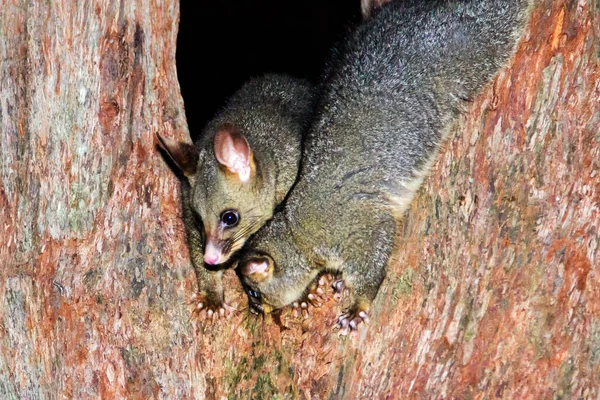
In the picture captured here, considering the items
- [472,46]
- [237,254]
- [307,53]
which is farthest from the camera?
[307,53]

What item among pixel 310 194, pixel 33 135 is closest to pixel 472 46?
pixel 310 194

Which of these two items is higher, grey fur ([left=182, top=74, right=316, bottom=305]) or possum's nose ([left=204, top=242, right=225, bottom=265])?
grey fur ([left=182, top=74, right=316, bottom=305])

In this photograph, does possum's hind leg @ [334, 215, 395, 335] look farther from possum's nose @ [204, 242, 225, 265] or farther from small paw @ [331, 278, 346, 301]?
possum's nose @ [204, 242, 225, 265]

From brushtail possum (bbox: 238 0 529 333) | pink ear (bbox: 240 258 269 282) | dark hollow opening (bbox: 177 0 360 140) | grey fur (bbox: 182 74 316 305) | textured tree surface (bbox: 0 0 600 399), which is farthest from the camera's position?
dark hollow opening (bbox: 177 0 360 140)

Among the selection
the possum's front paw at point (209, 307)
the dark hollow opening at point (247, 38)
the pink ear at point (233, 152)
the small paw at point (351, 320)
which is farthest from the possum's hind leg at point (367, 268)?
the dark hollow opening at point (247, 38)

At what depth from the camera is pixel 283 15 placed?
31.6ft

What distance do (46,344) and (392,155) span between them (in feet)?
6.57

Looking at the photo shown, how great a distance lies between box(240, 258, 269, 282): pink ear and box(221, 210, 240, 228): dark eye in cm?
43

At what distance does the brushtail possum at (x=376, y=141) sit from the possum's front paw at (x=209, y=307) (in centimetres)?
16

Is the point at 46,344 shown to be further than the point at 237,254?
No

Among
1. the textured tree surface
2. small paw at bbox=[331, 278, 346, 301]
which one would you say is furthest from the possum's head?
small paw at bbox=[331, 278, 346, 301]

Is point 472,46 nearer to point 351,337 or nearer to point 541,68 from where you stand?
point 541,68

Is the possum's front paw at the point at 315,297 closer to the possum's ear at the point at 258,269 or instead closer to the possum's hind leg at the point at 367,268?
the possum's hind leg at the point at 367,268

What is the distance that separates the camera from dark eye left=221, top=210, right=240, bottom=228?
14.9ft
